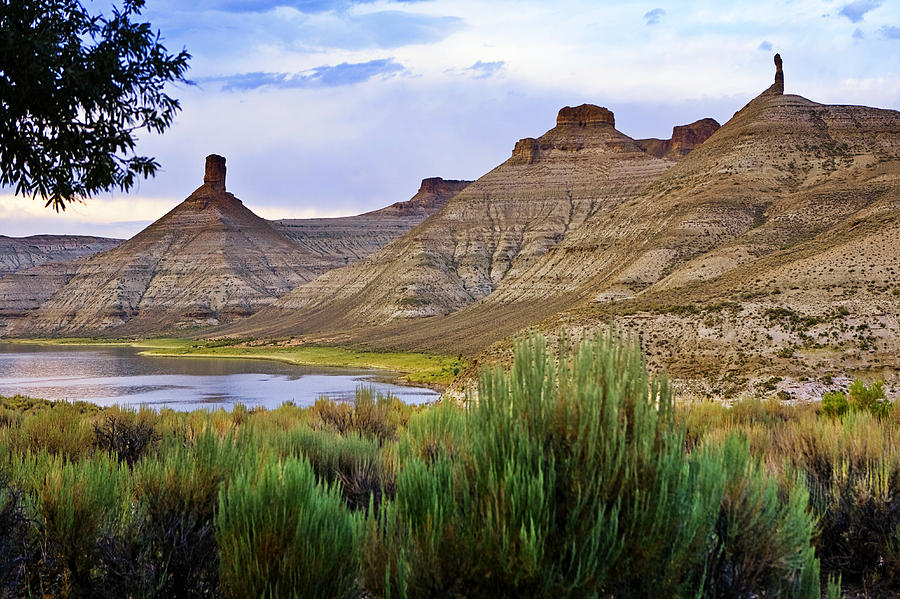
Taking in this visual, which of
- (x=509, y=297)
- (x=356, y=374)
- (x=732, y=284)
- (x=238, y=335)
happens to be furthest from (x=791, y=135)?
(x=238, y=335)

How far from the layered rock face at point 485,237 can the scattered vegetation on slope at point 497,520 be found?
306ft

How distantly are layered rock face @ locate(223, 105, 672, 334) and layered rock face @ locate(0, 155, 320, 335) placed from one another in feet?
55.0

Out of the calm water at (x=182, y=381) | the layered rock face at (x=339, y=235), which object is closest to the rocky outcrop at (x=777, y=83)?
the calm water at (x=182, y=381)

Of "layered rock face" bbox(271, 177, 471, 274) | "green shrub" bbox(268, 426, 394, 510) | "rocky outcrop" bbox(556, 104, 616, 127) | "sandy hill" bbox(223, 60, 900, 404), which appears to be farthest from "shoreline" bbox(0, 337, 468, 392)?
"rocky outcrop" bbox(556, 104, 616, 127)

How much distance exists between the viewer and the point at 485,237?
11769cm

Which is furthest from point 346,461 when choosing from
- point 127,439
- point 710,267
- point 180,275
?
point 180,275

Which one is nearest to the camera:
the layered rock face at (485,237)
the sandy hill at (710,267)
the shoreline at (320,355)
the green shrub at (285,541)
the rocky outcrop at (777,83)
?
the green shrub at (285,541)

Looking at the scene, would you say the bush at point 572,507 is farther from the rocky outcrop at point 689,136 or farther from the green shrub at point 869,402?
the rocky outcrop at point 689,136

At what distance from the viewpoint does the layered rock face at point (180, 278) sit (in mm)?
139875

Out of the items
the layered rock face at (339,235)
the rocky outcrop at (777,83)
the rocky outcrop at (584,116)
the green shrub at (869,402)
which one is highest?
the rocky outcrop at (584,116)

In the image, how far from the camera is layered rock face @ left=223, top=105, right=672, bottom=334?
351ft

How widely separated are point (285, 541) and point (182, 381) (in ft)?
182

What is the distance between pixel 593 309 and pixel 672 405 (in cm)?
3869

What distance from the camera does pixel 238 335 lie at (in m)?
117
